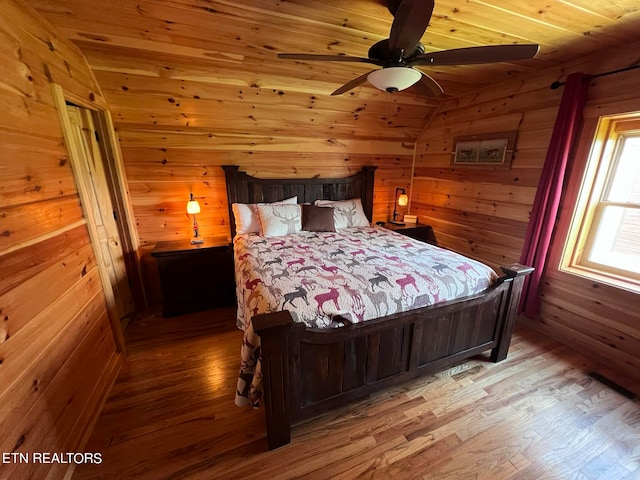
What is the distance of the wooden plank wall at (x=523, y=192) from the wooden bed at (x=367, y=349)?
76cm

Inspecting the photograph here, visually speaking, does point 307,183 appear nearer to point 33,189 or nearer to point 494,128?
point 494,128

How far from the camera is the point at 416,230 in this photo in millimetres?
3424

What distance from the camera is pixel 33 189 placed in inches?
49.8

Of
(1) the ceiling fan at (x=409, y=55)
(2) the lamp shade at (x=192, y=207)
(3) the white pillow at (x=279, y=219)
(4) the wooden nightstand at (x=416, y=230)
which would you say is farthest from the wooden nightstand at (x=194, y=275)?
(4) the wooden nightstand at (x=416, y=230)

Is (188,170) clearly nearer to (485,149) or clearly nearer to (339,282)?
(339,282)

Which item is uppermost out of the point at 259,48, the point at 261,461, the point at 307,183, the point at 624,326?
the point at 259,48

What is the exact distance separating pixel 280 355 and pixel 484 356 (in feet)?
5.71

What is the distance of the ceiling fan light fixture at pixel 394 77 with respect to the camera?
135 centimetres

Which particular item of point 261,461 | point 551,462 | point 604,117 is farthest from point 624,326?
point 261,461

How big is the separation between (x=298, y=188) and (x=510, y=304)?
7.65 feet

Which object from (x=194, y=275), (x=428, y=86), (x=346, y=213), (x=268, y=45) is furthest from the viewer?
(x=346, y=213)

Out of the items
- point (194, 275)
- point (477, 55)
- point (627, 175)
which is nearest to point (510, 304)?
point (627, 175)

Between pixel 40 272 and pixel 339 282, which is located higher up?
pixel 40 272

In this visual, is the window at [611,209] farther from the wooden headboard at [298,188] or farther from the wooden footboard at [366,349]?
the wooden headboard at [298,188]
